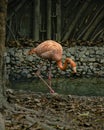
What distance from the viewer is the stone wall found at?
15.2 m

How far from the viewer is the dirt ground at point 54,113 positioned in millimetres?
7031

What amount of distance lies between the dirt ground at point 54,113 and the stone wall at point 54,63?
443cm

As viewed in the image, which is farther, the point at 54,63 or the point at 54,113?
the point at 54,63

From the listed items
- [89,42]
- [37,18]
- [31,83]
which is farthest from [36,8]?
[31,83]

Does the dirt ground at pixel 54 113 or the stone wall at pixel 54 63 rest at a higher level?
the stone wall at pixel 54 63

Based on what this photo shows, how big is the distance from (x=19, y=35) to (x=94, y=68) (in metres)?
3.27

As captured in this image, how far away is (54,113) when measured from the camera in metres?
8.45

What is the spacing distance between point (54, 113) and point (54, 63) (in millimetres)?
7182

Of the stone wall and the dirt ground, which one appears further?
the stone wall

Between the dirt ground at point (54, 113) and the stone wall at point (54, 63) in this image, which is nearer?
the dirt ground at point (54, 113)

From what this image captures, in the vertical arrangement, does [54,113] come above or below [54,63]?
below

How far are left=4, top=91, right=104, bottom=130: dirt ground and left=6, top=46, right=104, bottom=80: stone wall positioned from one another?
4428 mm

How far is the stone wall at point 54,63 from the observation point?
15164 mm

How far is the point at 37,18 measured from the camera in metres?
16.9
